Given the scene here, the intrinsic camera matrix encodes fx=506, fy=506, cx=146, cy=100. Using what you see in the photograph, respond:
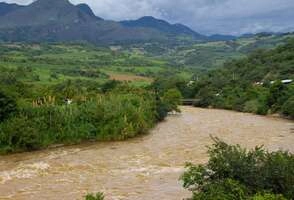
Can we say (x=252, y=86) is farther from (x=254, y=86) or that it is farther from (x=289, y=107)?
(x=289, y=107)

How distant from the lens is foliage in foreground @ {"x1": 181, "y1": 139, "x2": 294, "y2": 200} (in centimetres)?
1686

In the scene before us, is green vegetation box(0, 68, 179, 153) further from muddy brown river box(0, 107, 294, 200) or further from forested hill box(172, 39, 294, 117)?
forested hill box(172, 39, 294, 117)

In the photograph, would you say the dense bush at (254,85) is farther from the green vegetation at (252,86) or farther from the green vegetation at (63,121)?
the green vegetation at (63,121)

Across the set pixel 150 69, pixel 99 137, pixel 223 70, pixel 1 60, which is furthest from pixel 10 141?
pixel 150 69

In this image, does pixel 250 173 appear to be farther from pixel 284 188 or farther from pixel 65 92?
pixel 65 92

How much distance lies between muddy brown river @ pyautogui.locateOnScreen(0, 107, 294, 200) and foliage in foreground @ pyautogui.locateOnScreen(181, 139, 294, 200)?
5433 millimetres

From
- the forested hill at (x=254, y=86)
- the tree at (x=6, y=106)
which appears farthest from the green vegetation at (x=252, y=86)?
the tree at (x=6, y=106)

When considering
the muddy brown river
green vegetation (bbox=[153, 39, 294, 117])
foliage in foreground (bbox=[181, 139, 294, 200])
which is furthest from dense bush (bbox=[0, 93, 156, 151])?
green vegetation (bbox=[153, 39, 294, 117])

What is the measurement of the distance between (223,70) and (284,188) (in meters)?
91.4

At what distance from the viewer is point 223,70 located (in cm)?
10769

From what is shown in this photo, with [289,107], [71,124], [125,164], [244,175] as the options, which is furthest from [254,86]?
[244,175]

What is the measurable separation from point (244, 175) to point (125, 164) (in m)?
15.9

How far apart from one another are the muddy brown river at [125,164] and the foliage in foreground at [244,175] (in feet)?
17.8

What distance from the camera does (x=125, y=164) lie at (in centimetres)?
3306
